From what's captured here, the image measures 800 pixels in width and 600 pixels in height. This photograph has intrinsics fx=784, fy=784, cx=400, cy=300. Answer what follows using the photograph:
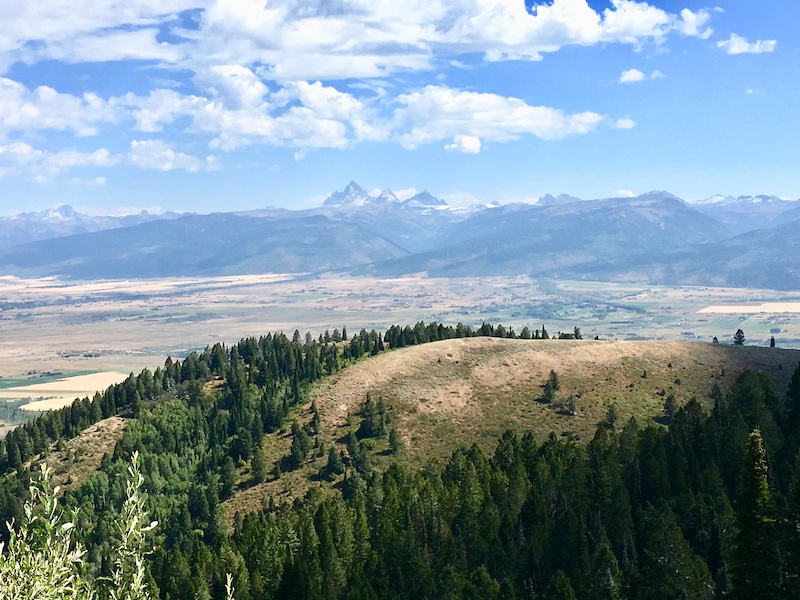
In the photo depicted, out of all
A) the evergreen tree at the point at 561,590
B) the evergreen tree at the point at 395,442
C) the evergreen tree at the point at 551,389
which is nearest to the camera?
the evergreen tree at the point at 561,590

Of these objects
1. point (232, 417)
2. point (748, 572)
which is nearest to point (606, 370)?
point (232, 417)

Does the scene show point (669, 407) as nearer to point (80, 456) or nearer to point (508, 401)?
point (508, 401)

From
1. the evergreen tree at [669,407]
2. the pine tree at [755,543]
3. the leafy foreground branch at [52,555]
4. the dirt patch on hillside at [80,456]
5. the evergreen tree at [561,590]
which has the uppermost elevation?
the leafy foreground branch at [52,555]

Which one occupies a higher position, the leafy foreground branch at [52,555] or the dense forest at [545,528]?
the leafy foreground branch at [52,555]

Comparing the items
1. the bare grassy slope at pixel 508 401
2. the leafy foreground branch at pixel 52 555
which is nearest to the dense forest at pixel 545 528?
the bare grassy slope at pixel 508 401

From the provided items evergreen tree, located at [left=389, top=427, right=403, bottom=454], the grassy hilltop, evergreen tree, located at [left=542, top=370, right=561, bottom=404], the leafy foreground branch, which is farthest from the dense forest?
evergreen tree, located at [left=542, top=370, right=561, bottom=404]

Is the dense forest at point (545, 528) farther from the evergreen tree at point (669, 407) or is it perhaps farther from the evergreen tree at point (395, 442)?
the evergreen tree at point (669, 407)

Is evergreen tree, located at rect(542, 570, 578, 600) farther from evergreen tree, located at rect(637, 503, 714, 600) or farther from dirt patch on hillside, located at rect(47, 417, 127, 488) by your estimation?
dirt patch on hillside, located at rect(47, 417, 127, 488)
